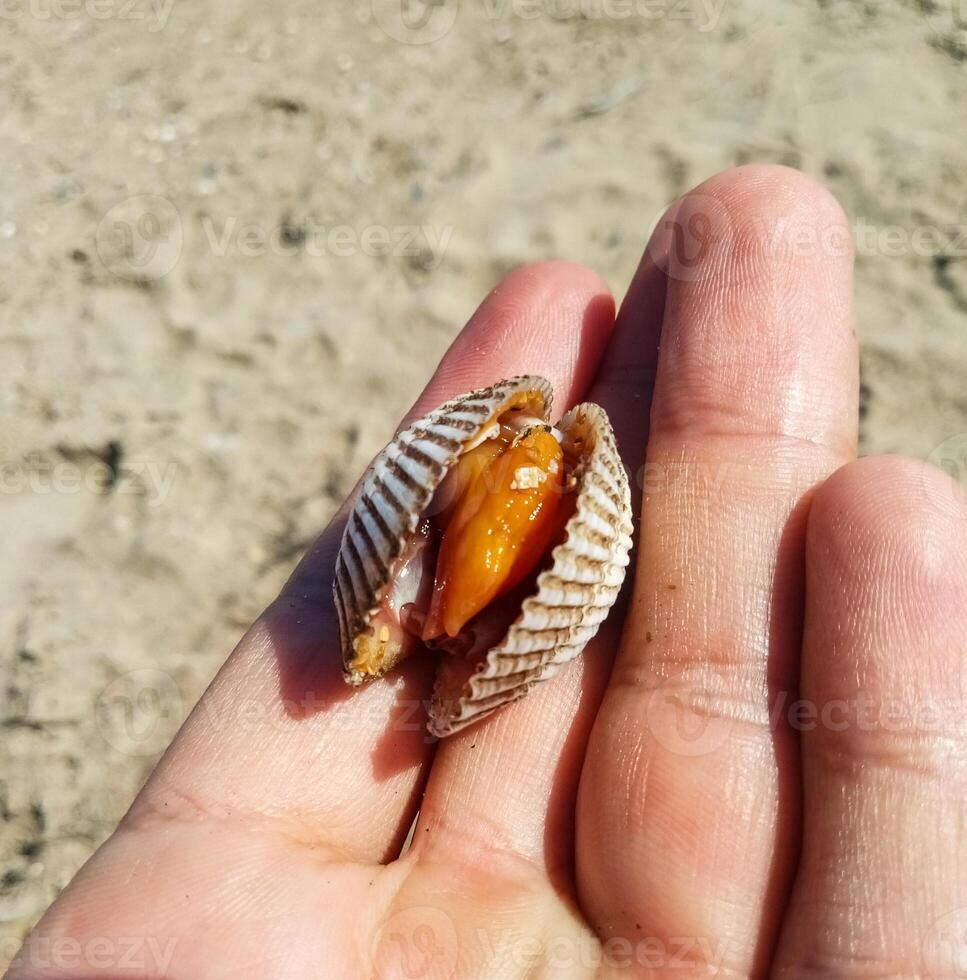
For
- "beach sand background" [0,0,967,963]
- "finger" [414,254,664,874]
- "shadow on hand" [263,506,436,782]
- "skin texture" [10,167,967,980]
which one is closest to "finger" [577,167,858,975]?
"skin texture" [10,167,967,980]

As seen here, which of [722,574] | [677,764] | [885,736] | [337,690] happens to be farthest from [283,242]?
[885,736]

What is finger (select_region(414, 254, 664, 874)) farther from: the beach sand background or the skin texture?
the beach sand background

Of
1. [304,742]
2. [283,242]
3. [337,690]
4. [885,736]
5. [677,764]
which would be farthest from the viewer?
[283,242]

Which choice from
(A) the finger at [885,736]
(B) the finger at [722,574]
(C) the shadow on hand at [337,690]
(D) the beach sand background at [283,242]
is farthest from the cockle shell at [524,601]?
(D) the beach sand background at [283,242]

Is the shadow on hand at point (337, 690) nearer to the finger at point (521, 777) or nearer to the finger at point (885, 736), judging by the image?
the finger at point (521, 777)

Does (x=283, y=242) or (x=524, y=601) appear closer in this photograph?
(x=524, y=601)

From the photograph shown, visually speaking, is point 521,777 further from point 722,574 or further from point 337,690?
point 722,574

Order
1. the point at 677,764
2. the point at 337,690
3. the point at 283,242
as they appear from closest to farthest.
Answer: the point at 677,764 < the point at 337,690 < the point at 283,242

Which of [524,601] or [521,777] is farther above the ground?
[524,601]
